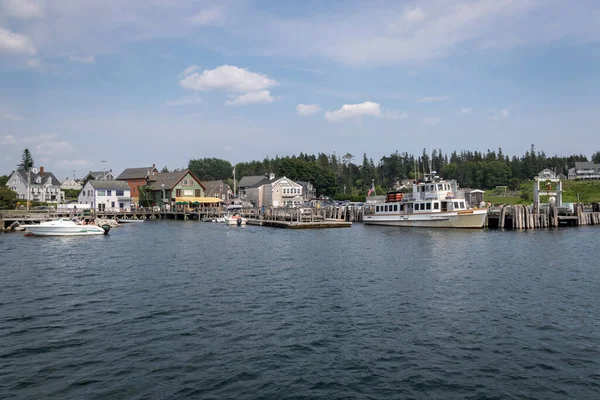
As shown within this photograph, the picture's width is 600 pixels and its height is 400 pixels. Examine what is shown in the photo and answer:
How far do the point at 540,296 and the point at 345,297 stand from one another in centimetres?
892

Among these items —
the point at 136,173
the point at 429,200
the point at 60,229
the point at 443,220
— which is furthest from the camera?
the point at 136,173

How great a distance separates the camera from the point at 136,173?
329 feet

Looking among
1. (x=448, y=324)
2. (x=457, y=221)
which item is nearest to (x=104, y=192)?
(x=457, y=221)

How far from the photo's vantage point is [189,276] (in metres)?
26.1

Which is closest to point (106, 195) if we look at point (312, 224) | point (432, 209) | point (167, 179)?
point (167, 179)

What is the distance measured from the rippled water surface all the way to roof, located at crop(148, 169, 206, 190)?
5809 centimetres

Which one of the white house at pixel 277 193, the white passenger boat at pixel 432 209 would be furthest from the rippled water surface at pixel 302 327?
the white house at pixel 277 193

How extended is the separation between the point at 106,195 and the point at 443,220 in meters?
62.8

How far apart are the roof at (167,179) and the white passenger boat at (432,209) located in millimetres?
44912

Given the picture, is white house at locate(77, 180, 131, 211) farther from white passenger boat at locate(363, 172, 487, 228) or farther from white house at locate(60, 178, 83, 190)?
white house at locate(60, 178, 83, 190)

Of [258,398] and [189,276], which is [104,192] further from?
[258,398]

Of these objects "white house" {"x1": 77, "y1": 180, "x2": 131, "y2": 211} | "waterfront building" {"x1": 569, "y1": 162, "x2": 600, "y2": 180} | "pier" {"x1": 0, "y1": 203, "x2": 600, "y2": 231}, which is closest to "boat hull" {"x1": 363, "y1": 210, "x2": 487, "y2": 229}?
"pier" {"x1": 0, "y1": 203, "x2": 600, "y2": 231}

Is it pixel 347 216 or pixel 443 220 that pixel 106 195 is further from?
pixel 443 220

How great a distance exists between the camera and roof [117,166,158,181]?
98312 millimetres
